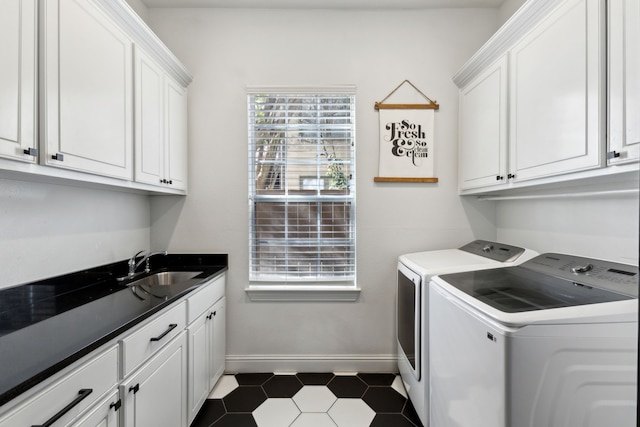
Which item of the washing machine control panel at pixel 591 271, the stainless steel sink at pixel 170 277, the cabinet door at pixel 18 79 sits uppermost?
the cabinet door at pixel 18 79

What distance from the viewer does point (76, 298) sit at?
1.37 meters

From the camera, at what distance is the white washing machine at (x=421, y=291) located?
162 centimetres

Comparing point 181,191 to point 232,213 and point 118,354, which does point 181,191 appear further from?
point 118,354

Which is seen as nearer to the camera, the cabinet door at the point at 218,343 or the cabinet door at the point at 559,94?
the cabinet door at the point at 559,94

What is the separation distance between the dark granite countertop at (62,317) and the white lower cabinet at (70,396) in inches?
2.3

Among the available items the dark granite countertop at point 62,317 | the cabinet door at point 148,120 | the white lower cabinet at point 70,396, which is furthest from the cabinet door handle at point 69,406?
the cabinet door at point 148,120

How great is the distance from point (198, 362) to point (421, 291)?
54.4 inches

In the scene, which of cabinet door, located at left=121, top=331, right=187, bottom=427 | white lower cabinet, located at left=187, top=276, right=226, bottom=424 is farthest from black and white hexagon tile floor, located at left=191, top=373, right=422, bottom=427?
cabinet door, located at left=121, top=331, right=187, bottom=427

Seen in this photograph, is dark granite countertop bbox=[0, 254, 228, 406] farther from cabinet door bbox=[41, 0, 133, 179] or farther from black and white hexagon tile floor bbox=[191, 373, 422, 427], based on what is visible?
black and white hexagon tile floor bbox=[191, 373, 422, 427]

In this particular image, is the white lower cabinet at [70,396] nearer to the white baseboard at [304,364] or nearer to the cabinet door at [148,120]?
the cabinet door at [148,120]

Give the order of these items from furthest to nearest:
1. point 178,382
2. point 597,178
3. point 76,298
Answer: point 178,382 → point 76,298 → point 597,178

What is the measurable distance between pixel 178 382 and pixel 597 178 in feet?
7.20

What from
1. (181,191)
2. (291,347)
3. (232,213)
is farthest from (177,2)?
(291,347)

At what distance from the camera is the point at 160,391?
1.33 m
